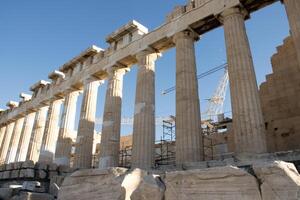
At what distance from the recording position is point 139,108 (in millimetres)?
18750

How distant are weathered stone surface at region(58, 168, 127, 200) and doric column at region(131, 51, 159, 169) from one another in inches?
423

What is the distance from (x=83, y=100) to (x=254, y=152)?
16.0 metres

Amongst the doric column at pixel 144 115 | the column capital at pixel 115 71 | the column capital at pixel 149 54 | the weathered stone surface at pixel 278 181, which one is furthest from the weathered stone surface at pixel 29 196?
the column capital at pixel 115 71

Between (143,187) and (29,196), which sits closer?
(143,187)

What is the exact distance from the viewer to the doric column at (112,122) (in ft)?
64.1

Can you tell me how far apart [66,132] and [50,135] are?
109 inches

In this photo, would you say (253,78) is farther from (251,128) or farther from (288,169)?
(288,169)

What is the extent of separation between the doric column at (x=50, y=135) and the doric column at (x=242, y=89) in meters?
18.7

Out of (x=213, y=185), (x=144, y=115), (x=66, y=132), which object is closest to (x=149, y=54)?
(x=144, y=115)

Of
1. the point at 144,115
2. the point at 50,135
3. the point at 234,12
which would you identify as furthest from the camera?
the point at 50,135

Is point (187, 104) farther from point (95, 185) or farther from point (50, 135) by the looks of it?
point (50, 135)

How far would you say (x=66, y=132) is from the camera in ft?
83.0

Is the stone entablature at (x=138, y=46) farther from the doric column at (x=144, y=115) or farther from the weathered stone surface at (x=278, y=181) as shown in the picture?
the weathered stone surface at (x=278, y=181)

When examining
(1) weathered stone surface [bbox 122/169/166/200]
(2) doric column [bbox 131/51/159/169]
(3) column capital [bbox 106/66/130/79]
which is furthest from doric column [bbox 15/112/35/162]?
(1) weathered stone surface [bbox 122/169/166/200]
